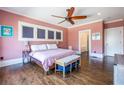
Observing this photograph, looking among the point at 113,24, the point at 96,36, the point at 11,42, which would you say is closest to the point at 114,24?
the point at 113,24

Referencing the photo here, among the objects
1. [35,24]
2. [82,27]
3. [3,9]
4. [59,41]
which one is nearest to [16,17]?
[3,9]

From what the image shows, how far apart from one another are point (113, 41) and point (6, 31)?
6.50 metres

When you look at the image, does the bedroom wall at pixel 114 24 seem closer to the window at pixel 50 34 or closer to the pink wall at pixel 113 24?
the pink wall at pixel 113 24

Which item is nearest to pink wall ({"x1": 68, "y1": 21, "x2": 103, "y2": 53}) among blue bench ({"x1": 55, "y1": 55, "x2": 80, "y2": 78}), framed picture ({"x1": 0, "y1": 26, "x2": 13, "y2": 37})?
blue bench ({"x1": 55, "y1": 55, "x2": 80, "y2": 78})

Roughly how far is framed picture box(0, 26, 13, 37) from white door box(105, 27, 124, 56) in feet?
20.3

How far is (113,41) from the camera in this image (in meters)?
5.85

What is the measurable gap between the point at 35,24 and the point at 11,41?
170 centimetres

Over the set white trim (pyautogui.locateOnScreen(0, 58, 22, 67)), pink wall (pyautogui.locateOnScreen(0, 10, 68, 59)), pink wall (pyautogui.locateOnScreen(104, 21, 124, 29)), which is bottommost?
white trim (pyautogui.locateOnScreen(0, 58, 22, 67))

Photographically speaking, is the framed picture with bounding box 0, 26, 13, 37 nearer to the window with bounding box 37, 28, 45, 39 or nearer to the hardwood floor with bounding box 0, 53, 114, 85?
the window with bounding box 37, 28, 45, 39

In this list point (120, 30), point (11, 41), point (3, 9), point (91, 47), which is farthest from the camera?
point (91, 47)

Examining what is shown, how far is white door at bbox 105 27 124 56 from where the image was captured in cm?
555

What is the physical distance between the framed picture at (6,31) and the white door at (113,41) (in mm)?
6175
